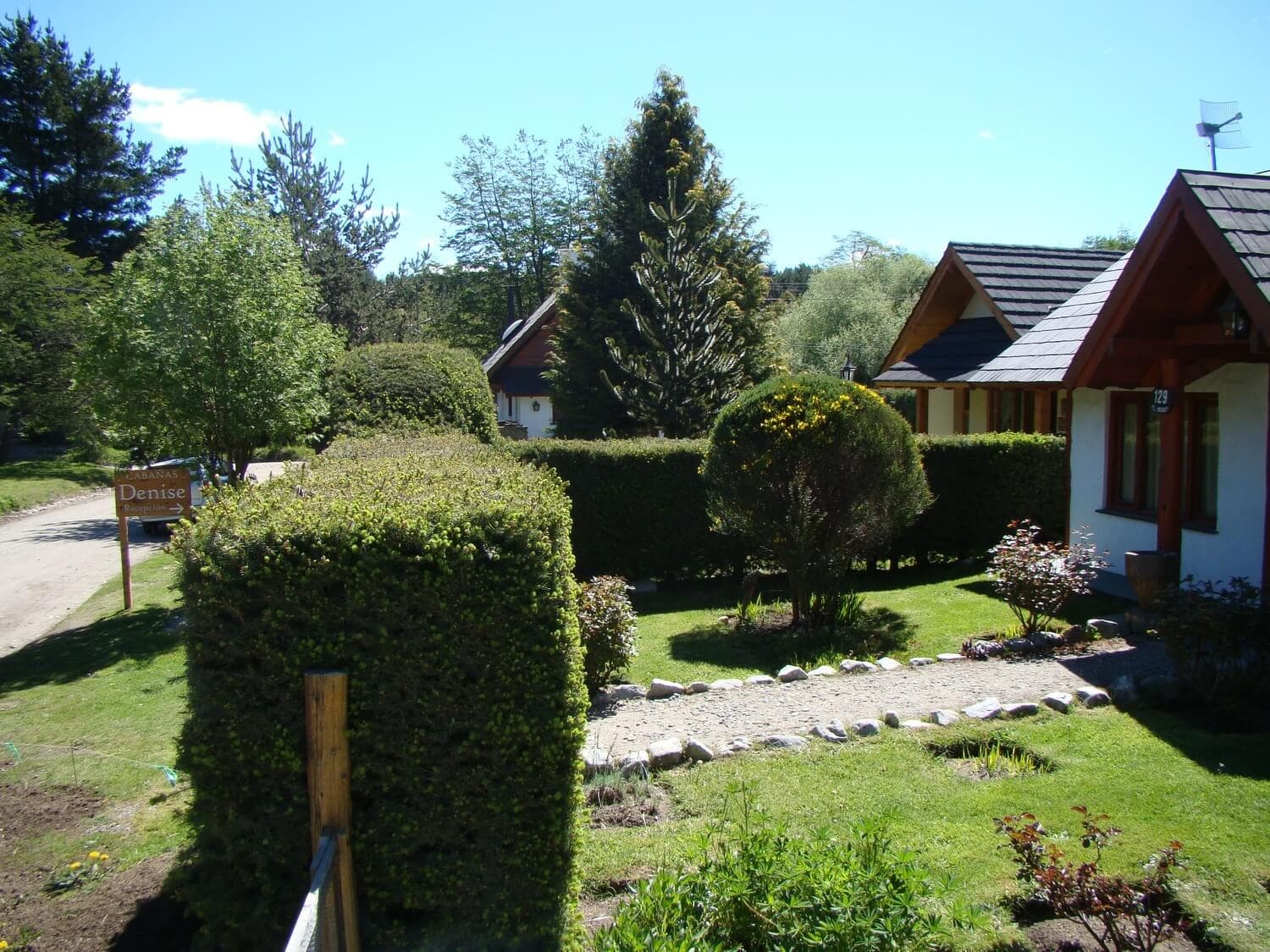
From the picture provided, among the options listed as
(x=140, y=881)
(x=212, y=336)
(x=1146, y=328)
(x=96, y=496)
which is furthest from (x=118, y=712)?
(x=96, y=496)

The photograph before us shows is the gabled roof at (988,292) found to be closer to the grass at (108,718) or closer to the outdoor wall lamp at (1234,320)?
the outdoor wall lamp at (1234,320)

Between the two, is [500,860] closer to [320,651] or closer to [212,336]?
[320,651]

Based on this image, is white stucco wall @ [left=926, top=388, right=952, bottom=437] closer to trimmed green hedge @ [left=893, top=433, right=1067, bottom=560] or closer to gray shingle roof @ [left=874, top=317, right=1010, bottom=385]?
gray shingle roof @ [left=874, top=317, right=1010, bottom=385]

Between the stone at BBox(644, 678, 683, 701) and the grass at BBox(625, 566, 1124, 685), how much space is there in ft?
2.09

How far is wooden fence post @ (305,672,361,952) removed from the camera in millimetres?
3680

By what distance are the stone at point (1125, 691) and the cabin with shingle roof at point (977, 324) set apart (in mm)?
10419

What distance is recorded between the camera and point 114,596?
1434 centimetres

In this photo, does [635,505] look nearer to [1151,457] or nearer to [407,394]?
[407,394]

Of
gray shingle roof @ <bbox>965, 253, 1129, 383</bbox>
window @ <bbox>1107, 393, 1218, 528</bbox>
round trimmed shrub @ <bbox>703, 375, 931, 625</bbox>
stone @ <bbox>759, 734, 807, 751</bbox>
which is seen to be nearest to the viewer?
stone @ <bbox>759, 734, 807, 751</bbox>

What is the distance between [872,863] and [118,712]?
7839 millimetres

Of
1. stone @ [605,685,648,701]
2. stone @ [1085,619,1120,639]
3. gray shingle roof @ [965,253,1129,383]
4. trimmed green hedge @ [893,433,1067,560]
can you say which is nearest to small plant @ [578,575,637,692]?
stone @ [605,685,648,701]

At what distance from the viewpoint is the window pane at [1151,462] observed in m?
11.4

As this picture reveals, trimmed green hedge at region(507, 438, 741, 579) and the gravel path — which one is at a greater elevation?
trimmed green hedge at region(507, 438, 741, 579)

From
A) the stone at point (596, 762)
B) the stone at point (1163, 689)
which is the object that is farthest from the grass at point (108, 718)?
the stone at point (1163, 689)
